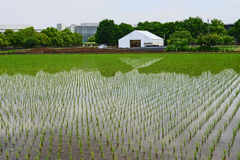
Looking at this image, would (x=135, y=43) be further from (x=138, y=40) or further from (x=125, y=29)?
(x=125, y=29)

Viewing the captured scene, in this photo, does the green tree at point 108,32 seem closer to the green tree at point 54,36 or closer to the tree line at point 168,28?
the tree line at point 168,28

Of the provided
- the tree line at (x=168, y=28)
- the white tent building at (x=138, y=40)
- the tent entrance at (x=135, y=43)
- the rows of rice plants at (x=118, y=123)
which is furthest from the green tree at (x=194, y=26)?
the rows of rice plants at (x=118, y=123)

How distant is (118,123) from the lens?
6461 millimetres

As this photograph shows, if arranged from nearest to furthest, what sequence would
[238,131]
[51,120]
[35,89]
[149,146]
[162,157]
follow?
Answer: 1. [162,157]
2. [149,146]
3. [238,131]
4. [51,120]
5. [35,89]

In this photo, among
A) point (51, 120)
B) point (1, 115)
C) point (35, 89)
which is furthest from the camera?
point (35, 89)

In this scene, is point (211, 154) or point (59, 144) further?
point (59, 144)

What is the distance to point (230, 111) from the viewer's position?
7438mm

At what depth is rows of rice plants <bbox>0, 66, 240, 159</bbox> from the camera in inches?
189

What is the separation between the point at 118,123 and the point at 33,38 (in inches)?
2753

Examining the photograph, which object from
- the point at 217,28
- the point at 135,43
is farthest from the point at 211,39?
the point at 217,28

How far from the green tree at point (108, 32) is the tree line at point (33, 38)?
10.8m

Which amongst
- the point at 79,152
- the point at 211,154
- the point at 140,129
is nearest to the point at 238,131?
the point at 211,154

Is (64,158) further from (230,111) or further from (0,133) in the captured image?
(230,111)

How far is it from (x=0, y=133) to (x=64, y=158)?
2.22 meters
